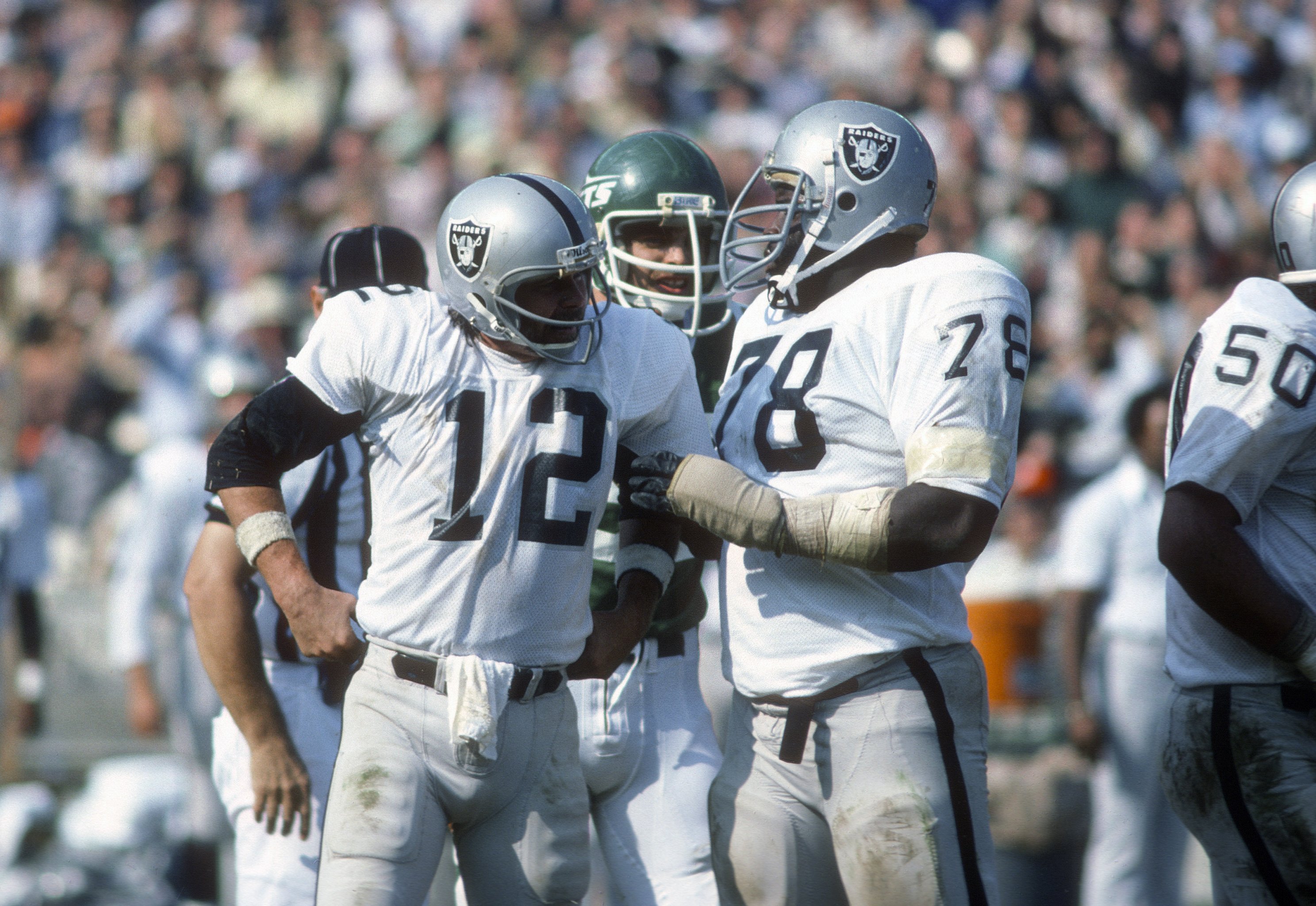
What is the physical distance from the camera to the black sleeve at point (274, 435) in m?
3.00

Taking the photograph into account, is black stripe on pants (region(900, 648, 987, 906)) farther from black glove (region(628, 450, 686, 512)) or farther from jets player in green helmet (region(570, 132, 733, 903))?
jets player in green helmet (region(570, 132, 733, 903))

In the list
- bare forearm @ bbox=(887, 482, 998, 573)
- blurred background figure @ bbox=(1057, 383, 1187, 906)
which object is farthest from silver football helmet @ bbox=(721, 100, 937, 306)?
blurred background figure @ bbox=(1057, 383, 1187, 906)

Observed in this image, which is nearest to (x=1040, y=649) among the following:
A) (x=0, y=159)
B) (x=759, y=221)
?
(x=759, y=221)

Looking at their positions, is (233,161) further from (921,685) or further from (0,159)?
(921,685)

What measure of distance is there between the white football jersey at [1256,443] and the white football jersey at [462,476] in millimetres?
1241

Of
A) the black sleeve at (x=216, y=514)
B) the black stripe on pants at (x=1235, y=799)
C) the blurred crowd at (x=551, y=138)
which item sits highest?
the blurred crowd at (x=551, y=138)

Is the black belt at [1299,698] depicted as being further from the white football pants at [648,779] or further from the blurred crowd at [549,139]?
the blurred crowd at [549,139]

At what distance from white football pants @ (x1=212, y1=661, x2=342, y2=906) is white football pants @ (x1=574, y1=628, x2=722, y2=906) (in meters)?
0.65

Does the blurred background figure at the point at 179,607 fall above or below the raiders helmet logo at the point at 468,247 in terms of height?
below

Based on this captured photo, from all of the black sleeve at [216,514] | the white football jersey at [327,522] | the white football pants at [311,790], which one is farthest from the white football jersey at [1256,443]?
the black sleeve at [216,514]

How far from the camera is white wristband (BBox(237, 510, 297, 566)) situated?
3.04m

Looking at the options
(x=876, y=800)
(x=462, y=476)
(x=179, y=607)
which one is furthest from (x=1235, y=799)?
(x=179, y=607)

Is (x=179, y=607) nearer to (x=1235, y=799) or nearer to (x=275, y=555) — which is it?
(x=275, y=555)

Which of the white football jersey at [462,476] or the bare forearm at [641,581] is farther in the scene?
the bare forearm at [641,581]
